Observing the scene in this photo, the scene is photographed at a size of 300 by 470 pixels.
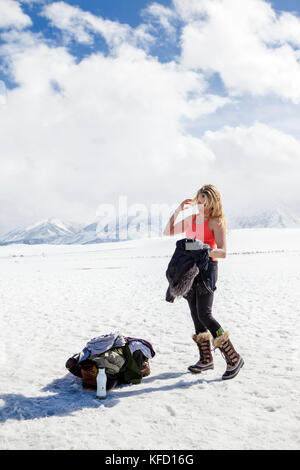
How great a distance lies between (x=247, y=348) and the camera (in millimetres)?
6684

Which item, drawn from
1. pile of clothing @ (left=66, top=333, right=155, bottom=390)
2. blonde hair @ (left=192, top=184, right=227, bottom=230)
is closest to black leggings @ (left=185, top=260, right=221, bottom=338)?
blonde hair @ (left=192, top=184, right=227, bottom=230)

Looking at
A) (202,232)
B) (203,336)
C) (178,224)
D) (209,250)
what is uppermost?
(178,224)

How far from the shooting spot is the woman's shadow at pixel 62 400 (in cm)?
424

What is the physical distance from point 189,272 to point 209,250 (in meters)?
0.39

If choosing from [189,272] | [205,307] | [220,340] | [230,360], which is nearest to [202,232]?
[189,272]

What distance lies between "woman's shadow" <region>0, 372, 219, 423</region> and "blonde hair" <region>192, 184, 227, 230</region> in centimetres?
225

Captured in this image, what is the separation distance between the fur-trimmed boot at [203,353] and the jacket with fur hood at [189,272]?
2.46 feet

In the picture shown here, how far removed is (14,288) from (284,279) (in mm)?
12187

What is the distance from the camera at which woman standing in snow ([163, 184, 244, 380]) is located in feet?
16.3

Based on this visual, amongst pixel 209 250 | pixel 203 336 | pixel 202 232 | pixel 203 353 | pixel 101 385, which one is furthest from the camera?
pixel 203 353

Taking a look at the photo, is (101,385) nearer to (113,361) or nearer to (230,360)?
(113,361)

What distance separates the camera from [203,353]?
5.47m
